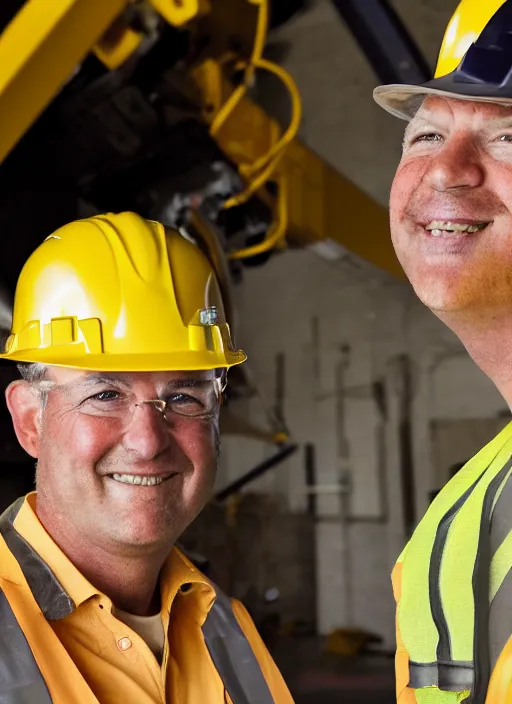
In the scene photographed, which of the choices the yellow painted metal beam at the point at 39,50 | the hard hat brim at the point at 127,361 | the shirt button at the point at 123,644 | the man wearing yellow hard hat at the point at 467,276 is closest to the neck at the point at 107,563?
the shirt button at the point at 123,644

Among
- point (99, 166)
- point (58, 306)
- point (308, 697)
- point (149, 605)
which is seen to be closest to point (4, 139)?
point (99, 166)

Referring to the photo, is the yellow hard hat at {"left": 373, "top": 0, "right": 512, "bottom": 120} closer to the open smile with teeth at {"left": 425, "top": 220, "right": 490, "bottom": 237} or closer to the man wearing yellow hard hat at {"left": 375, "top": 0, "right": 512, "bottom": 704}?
the man wearing yellow hard hat at {"left": 375, "top": 0, "right": 512, "bottom": 704}

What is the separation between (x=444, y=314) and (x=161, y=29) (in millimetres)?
2557

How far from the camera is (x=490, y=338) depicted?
1.51m

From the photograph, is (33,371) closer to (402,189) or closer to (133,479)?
(133,479)

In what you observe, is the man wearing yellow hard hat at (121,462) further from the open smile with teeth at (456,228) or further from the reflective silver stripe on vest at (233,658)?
the open smile with teeth at (456,228)

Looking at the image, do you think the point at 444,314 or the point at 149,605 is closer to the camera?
the point at 444,314

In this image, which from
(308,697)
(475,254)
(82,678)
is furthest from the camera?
(308,697)

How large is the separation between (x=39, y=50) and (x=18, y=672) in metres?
2.02

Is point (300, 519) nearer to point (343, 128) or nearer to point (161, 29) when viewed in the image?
point (343, 128)

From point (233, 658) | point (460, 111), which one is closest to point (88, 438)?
point (233, 658)

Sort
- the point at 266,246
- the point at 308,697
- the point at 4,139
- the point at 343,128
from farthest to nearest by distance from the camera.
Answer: the point at 343,128 → the point at 308,697 → the point at 266,246 → the point at 4,139

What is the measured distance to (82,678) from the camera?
1758mm

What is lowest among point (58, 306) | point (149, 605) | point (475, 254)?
point (149, 605)
